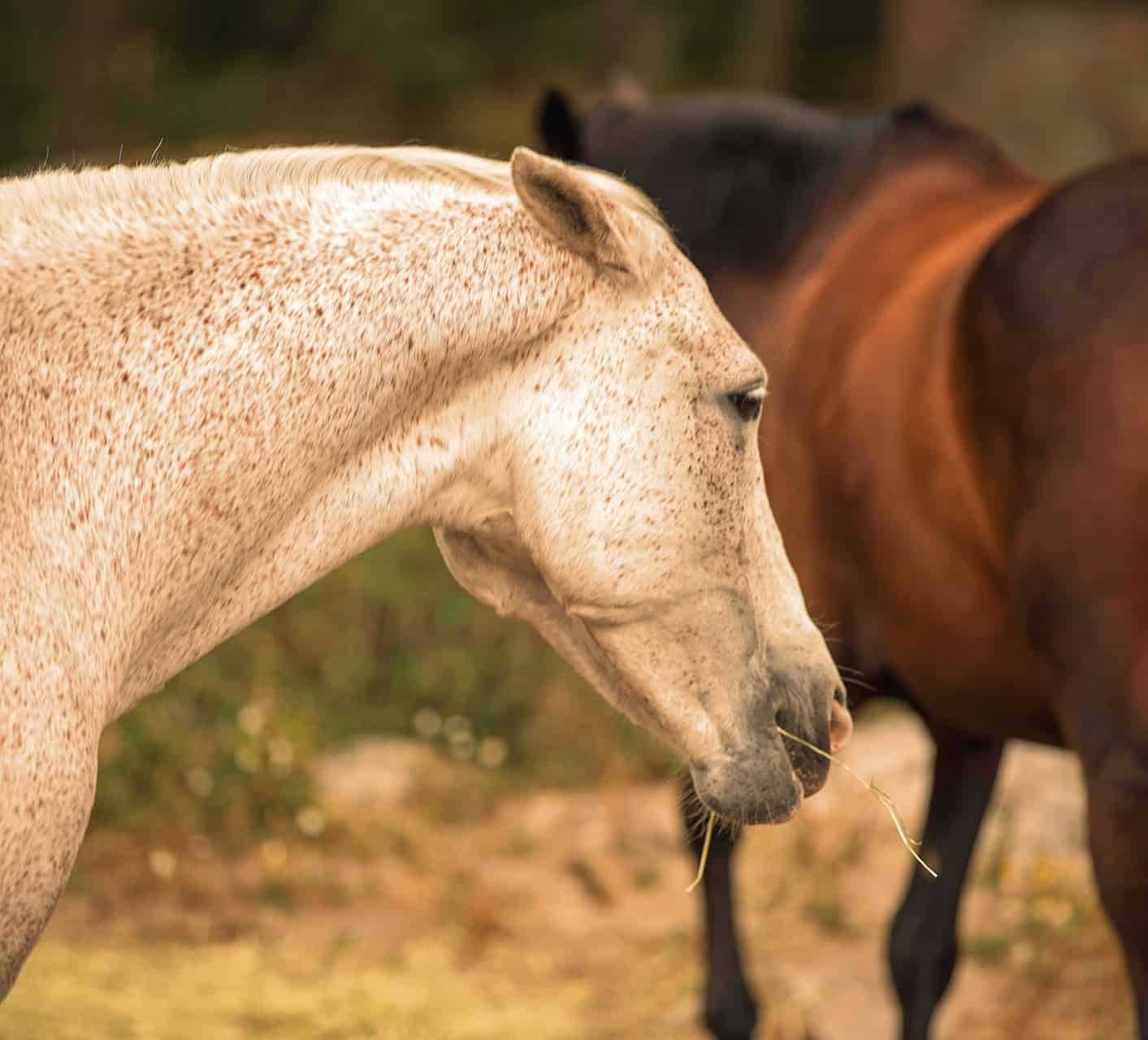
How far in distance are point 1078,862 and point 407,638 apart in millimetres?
2478

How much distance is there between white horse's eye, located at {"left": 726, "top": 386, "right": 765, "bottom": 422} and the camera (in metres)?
1.82

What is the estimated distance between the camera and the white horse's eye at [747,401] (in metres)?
1.82

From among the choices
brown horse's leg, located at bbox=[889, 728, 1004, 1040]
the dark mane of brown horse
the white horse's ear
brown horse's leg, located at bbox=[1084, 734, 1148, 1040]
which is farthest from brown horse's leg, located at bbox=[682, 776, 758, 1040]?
the white horse's ear

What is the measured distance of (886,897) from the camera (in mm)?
4555

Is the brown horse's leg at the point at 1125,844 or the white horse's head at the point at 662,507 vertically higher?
the white horse's head at the point at 662,507

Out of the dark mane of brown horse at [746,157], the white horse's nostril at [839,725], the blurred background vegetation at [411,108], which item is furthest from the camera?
the blurred background vegetation at [411,108]

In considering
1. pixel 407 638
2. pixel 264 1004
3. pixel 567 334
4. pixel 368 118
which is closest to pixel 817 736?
pixel 567 334

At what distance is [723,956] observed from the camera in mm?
3494

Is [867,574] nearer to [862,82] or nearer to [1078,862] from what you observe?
[1078,862]

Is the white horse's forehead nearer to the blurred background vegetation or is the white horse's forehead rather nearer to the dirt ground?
the blurred background vegetation

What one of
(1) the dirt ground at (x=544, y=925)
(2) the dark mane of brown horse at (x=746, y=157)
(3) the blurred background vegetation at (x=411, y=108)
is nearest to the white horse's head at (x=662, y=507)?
(3) the blurred background vegetation at (x=411, y=108)

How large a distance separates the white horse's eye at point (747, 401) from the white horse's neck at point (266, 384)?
225mm

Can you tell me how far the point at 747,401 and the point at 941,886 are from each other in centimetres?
197

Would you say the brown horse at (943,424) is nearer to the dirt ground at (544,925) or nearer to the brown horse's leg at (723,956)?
the brown horse's leg at (723,956)
